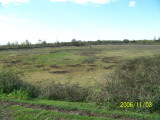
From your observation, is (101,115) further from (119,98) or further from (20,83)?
(20,83)

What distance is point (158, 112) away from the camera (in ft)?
14.7

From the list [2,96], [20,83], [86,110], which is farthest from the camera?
[20,83]

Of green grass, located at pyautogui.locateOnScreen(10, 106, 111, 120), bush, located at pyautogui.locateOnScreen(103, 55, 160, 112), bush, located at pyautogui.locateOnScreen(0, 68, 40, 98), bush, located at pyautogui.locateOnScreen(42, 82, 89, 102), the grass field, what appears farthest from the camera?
the grass field

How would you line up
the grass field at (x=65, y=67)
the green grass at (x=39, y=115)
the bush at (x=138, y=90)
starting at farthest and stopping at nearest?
the grass field at (x=65, y=67) < the bush at (x=138, y=90) < the green grass at (x=39, y=115)

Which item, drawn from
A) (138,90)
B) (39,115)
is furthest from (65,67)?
(39,115)

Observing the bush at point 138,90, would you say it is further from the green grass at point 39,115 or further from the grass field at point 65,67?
the grass field at point 65,67

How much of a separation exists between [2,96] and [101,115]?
159 inches

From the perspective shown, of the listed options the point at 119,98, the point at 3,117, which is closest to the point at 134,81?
the point at 119,98

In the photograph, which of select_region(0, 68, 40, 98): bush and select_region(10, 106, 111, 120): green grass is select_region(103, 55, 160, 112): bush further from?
select_region(0, 68, 40, 98): bush

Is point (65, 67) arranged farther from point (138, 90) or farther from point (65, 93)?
point (138, 90)

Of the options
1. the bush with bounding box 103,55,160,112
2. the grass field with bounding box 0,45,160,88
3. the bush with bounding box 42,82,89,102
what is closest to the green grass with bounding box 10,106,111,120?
the bush with bounding box 103,55,160,112

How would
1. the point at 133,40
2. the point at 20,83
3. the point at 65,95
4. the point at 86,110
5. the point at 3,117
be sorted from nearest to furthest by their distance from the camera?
1. the point at 3,117
2. the point at 86,110
3. the point at 65,95
4. the point at 20,83
5. the point at 133,40

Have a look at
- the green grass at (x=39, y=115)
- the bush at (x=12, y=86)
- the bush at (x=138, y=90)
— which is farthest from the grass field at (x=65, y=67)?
the green grass at (x=39, y=115)

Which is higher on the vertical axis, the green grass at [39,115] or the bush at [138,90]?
the bush at [138,90]
